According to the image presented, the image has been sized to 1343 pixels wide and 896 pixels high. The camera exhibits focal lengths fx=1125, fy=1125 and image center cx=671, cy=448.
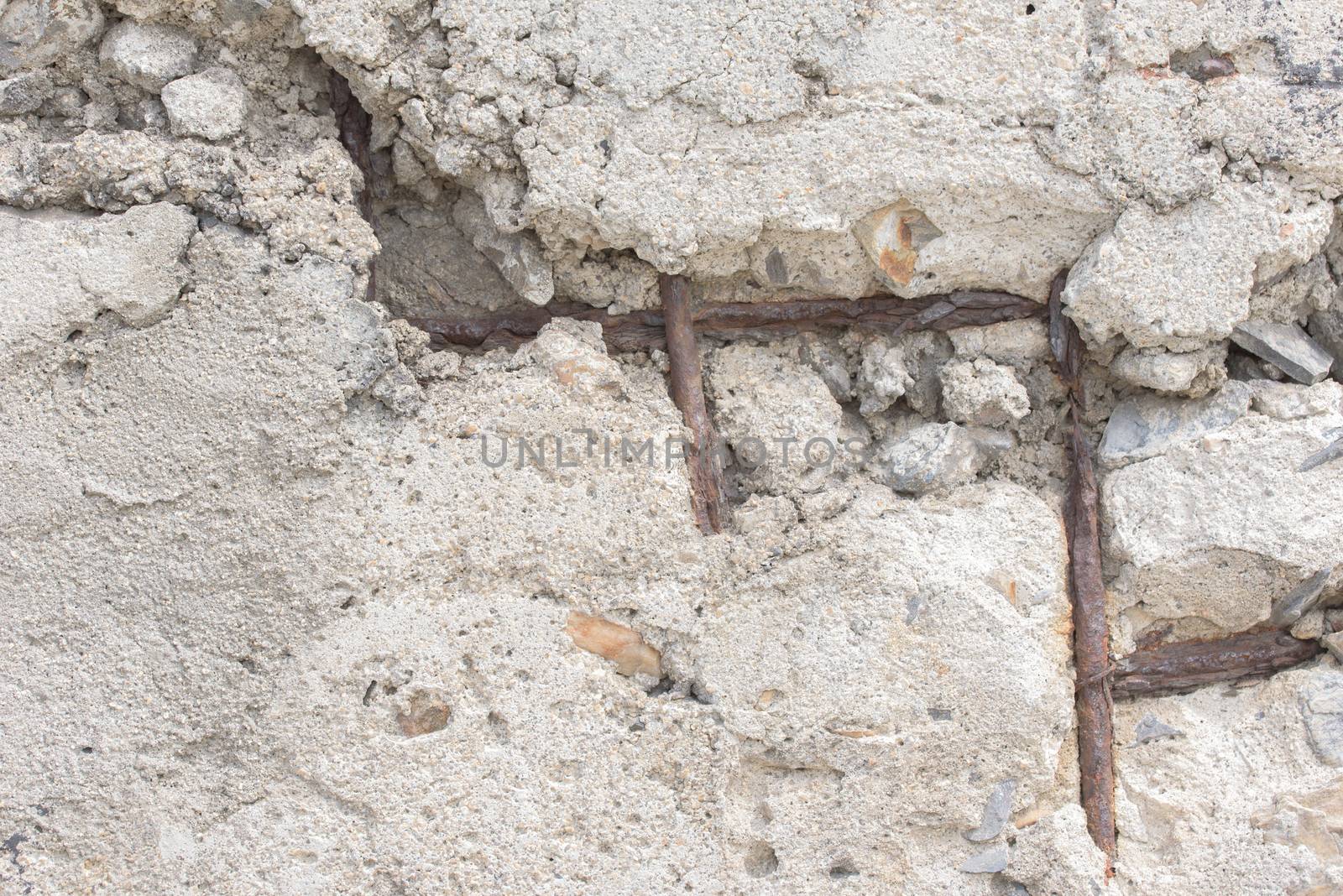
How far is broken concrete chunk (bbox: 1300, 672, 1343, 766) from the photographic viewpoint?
1.72 meters

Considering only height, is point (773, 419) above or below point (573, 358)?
below

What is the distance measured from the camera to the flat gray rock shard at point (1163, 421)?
67.4 inches

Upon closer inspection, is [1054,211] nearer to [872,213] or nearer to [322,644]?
[872,213]

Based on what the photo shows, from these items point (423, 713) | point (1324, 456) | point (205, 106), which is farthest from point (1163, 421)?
point (205, 106)

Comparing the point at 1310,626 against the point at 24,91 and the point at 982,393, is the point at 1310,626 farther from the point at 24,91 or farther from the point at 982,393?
the point at 24,91

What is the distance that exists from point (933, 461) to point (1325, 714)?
0.72 meters

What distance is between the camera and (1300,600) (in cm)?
172

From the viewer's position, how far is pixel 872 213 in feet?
5.43

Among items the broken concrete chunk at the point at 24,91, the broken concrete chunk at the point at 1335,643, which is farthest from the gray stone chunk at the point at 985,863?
the broken concrete chunk at the point at 24,91

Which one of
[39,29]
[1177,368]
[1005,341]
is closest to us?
[39,29]

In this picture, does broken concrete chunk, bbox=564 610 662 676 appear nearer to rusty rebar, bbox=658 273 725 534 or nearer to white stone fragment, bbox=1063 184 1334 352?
rusty rebar, bbox=658 273 725 534

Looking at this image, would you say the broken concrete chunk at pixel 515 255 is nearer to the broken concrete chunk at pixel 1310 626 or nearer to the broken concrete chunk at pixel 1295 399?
the broken concrete chunk at pixel 1295 399

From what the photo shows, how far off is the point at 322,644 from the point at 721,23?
1.03m

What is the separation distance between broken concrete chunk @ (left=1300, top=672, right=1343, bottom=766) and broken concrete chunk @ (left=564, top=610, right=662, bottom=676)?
1011 mm
